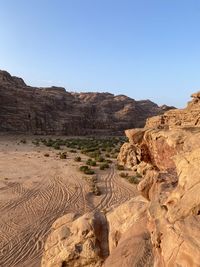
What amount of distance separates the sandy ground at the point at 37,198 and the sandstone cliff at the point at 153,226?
10.8 ft

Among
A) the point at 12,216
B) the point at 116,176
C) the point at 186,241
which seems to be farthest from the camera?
the point at 116,176

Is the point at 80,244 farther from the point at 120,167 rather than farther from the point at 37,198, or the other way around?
the point at 120,167

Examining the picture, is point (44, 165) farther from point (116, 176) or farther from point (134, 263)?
point (134, 263)

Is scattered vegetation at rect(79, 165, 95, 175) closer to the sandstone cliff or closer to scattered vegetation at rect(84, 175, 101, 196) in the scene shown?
scattered vegetation at rect(84, 175, 101, 196)

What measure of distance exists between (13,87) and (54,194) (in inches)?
1821

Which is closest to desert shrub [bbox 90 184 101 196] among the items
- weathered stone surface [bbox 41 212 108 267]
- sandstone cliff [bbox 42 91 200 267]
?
sandstone cliff [bbox 42 91 200 267]

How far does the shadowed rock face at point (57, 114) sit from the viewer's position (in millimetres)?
54062

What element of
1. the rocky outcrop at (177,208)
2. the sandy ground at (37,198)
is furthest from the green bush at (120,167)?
the rocky outcrop at (177,208)

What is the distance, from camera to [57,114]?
197 ft

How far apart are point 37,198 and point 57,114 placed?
1702 inches

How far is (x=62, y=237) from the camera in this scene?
884 cm

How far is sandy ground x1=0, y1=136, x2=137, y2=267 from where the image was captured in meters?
12.3

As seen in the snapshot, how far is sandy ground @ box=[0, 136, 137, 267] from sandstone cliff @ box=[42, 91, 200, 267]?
3.29 meters

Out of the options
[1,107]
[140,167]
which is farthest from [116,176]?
[1,107]
